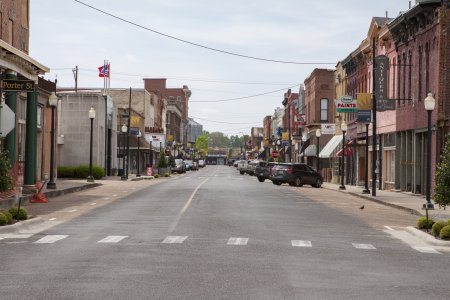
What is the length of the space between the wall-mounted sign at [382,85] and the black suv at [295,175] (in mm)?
11129

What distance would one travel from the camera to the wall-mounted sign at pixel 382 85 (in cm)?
4472

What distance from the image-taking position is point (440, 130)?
1506 inches

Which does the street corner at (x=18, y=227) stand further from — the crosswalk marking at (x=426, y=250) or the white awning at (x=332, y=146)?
the white awning at (x=332, y=146)

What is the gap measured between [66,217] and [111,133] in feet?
177

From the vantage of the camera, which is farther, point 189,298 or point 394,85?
point 394,85

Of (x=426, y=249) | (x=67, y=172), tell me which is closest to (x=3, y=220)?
(x=426, y=249)

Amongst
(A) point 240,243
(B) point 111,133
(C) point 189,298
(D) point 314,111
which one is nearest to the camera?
(C) point 189,298

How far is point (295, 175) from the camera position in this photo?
5678 centimetres

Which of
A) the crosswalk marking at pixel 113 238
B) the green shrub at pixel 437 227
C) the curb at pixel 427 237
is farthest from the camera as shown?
the green shrub at pixel 437 227

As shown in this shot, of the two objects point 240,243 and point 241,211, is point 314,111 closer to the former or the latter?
point 241,211

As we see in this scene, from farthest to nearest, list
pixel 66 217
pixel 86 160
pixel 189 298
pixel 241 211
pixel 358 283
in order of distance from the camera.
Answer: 1. pixel 86 160
2. pixel 241 211
3. pixel 66 217
4. pixel 358 283
5. pixel 189 298

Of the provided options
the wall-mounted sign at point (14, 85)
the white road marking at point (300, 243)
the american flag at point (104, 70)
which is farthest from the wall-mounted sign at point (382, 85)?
the american flag at point (104, 70)

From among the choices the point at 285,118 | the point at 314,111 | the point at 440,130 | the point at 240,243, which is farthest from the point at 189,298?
the point at 285,118

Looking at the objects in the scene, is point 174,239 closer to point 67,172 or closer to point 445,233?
point 445,233
